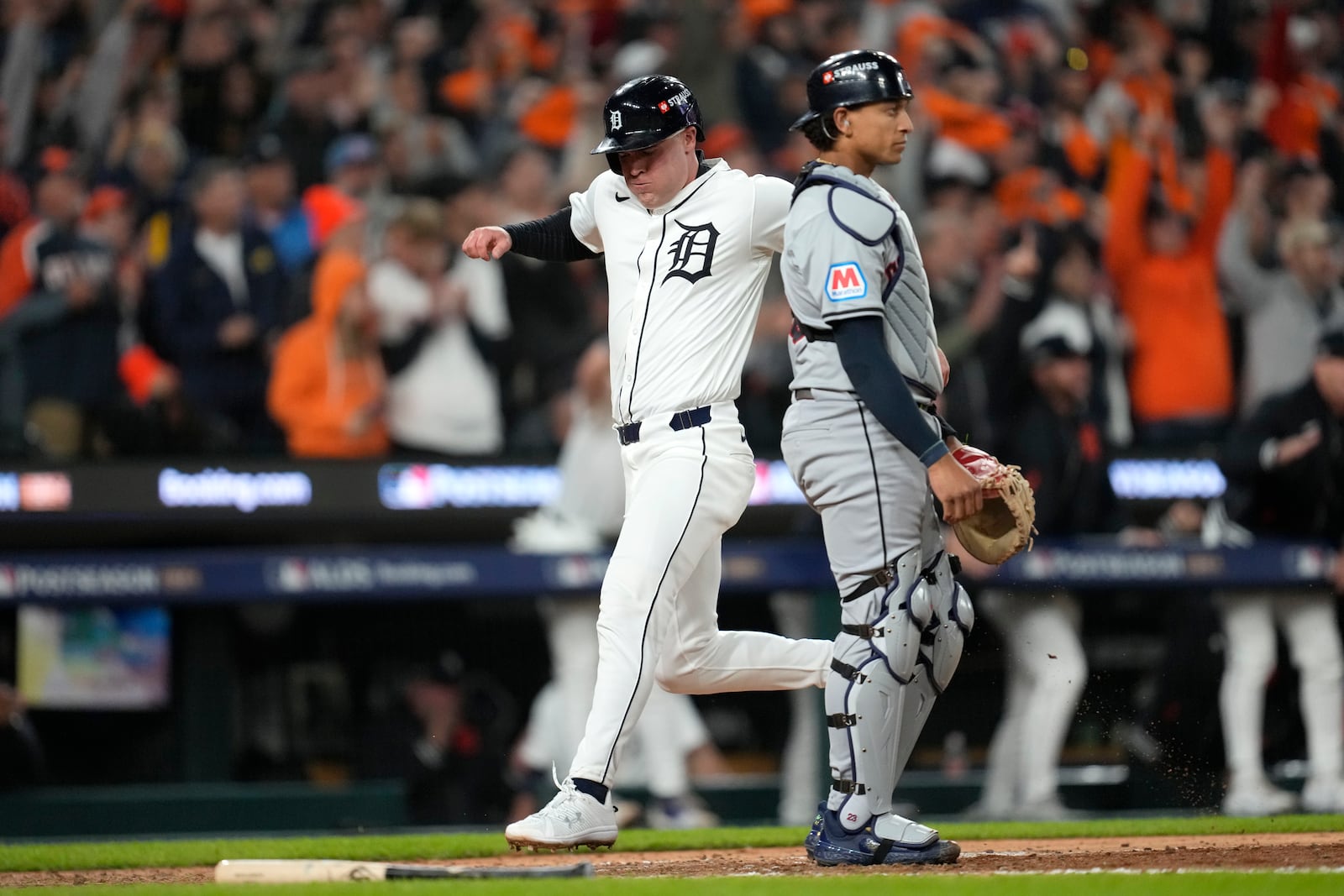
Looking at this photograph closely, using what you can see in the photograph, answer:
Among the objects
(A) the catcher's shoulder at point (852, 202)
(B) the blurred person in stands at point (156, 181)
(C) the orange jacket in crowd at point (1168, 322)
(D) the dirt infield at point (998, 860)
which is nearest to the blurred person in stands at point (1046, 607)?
(C) the orange jacket in crowd at point (1168, 322)

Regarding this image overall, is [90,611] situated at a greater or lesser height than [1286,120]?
lesser

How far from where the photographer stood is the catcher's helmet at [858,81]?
435cm

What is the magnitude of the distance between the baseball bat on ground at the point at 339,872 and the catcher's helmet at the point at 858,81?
1.84 meters

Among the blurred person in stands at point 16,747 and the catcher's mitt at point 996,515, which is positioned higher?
the catcher's mitt at point 996,515

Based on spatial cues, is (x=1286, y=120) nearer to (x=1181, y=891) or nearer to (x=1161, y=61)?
(x=1161, y=61)

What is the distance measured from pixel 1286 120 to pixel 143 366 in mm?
7168

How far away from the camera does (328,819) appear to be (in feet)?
25.4

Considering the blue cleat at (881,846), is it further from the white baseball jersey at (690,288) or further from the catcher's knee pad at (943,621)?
the white baseball jersey at (690,288)

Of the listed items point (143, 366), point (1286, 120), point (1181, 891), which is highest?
point (1286, 120)

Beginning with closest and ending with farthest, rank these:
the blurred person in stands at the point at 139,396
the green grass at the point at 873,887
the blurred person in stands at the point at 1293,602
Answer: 1. the green grass at the point at 873,887
2. the blurred person in stands at the point at 1293,602
3. the blurred person in stands at the point at 139,396

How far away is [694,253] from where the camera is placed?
15.1 ft

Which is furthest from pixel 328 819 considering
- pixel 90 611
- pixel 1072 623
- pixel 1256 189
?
pixel 1256 189

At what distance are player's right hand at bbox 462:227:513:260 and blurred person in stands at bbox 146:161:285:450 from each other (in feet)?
12.8

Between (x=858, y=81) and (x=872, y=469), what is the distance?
3.00ft
